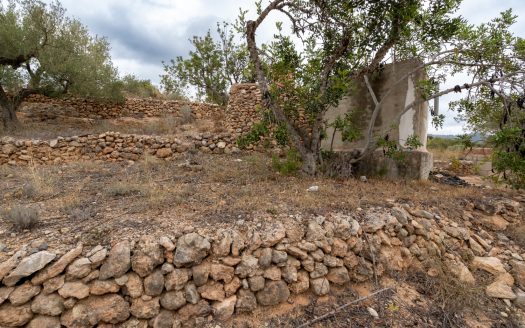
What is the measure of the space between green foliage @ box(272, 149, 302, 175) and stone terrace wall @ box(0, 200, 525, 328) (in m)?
1.95

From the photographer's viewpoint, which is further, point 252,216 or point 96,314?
point 252,216

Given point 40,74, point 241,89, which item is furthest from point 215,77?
point 40,74

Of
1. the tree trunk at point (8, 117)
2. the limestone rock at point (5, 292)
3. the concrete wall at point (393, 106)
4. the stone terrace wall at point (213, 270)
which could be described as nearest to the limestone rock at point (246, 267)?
the stone terrace wall at point (213, 270)

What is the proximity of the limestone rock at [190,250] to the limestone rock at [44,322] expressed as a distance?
919 millimetres

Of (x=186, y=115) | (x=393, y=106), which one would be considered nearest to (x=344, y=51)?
(x=393, y=106)

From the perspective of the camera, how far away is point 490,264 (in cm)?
311

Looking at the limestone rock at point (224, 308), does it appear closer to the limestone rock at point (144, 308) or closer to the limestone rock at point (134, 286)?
the limestone rock at point (144, 308)

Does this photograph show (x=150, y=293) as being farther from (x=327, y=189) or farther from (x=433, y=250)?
(x=433, y=250)

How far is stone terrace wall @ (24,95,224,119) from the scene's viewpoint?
1102 centimetres

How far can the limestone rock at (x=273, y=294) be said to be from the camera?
7.95 ft

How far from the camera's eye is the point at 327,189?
→ 409cm

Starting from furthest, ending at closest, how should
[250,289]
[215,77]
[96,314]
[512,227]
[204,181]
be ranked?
[215,77] → [204,181] → [512,227] → [250,289] → [96,314]

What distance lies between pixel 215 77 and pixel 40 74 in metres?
6.33

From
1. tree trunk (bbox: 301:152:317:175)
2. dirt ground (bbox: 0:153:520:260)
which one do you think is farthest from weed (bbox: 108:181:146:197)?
tree trunk (bbox: 301:152:317:175)
